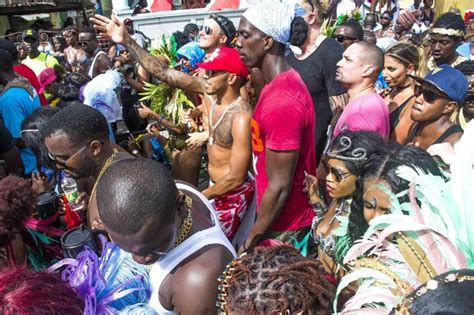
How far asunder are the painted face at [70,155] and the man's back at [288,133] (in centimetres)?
99

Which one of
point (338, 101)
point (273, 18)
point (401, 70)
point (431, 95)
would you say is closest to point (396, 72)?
point (401, 70)

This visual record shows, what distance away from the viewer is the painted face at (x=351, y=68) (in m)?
3.25

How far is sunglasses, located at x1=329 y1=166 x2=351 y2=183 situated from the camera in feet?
7.50

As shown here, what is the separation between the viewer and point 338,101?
389cm

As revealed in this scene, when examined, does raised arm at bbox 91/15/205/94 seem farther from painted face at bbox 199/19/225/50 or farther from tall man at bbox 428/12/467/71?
tall man at bbox 428/12/467/71

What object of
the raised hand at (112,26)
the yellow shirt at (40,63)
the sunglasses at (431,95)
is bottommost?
the yellow shirt at (40,63)

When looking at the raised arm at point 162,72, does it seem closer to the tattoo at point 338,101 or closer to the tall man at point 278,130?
the tattoo at point 338,101

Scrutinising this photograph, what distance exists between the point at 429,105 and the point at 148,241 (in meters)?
2.22

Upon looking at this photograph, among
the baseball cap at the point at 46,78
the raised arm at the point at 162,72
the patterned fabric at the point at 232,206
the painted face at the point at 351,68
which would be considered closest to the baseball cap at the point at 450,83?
the painted face at the point at 351,68

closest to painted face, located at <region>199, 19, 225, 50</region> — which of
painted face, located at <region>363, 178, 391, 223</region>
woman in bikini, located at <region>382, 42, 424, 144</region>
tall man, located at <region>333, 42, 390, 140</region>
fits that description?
tall man, located at <region>333, 42, 390, 140</region>

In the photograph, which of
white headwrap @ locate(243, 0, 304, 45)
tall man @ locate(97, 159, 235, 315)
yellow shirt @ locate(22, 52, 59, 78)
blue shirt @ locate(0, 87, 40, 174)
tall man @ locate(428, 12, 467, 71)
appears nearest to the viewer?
tall man @ locate(97, 159, 235, 315)

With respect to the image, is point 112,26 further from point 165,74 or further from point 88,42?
point 88,42

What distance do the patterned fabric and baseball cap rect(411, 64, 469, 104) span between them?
1.46m

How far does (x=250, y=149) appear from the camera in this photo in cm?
285
